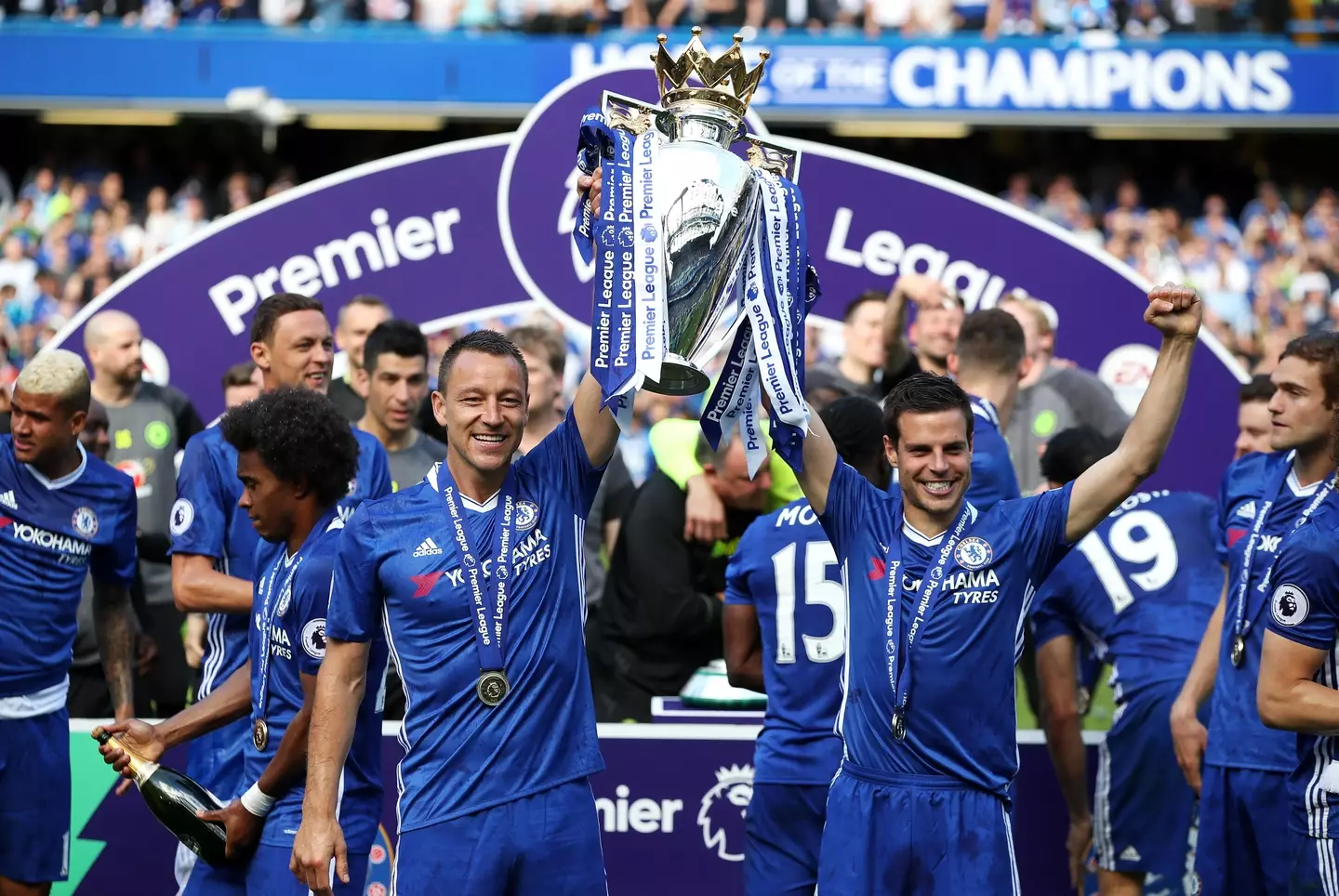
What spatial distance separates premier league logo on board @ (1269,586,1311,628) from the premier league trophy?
126cm

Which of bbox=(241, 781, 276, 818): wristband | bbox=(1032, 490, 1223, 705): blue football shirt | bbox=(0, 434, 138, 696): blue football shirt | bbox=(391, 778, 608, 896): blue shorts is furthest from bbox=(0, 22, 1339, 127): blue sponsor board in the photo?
bbox=(391, 778, 608, 896): blue shorts

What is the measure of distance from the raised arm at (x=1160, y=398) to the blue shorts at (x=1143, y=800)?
206cm

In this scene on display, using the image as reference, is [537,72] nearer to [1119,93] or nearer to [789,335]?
[1119,93]

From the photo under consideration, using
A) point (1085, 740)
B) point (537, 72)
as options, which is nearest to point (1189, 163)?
point (537, 72)

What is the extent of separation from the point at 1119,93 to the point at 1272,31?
2299 mm

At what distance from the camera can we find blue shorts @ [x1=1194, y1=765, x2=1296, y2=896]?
16.4ft

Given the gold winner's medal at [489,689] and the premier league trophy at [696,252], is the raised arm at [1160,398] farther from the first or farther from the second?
the gold winner's medal at [489,689]

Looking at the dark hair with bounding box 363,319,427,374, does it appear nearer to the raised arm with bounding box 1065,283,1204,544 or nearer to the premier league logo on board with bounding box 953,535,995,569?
the premier league logo on board with bounding box 953,535,995,569

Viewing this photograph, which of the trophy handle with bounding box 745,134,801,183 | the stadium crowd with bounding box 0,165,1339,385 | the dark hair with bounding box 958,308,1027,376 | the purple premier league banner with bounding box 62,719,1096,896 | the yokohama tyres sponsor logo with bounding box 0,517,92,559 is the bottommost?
the purple premier league banner with bounding box 62,719,1096,896

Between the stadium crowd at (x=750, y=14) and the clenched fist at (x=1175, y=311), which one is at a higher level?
the stadium crowd at (x=750, y=14)

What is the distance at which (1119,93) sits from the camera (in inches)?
802

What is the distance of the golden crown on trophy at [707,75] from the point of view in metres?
3.93

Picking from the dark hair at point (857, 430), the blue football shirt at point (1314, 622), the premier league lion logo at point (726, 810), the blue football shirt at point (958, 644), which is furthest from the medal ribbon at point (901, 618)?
the premier league lion logo at point (726, 810)

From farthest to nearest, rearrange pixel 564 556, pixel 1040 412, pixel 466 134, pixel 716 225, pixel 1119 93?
1. pixel 466 134
2. pixel 1119 93
3. pixel 1040 412
4. pixel 564 556
5. pixel 716 225
